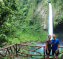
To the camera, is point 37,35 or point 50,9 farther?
point 37,35

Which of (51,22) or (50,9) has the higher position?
(50,9)

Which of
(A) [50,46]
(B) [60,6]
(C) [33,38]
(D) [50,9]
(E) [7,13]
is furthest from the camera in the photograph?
(C) [33,38]

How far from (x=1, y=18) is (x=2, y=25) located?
310 millimetres

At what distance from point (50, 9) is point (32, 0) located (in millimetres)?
6052

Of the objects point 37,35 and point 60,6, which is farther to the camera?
point 37,35

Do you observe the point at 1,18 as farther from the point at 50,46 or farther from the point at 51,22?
the point at 51,22

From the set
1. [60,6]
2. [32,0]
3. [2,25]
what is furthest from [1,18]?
[32,0]

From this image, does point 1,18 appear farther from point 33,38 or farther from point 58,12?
point 33,38

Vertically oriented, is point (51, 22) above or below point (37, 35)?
above

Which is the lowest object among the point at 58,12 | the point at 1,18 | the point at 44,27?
the point at 44,27

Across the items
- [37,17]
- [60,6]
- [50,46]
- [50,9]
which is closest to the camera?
[50,46]

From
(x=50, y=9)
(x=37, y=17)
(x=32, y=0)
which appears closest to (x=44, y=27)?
(x=37, y=17)

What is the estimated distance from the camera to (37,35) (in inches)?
658

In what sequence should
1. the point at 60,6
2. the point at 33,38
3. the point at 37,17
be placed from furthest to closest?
1. the point at 37,17
2. the point at 33,38
3. the point at 60,6
